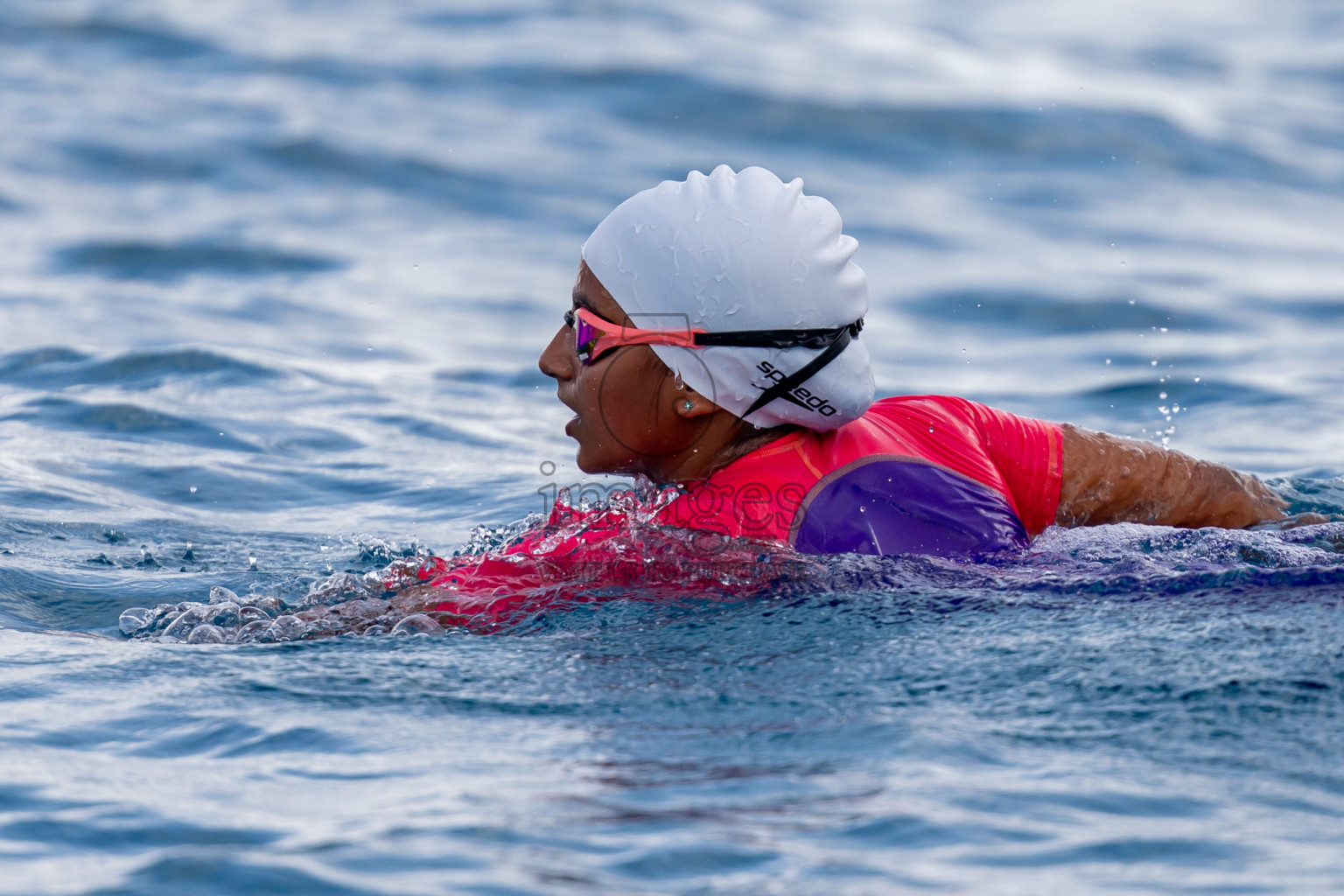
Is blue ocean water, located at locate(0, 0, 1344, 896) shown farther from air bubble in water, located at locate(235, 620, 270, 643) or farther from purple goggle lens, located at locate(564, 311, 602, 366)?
purple goggle lens, located at locate(564, 311, 602, 366)

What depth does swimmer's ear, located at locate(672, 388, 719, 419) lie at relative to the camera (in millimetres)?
4277

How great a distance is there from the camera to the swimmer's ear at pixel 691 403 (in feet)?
14.0

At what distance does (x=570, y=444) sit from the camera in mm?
8812

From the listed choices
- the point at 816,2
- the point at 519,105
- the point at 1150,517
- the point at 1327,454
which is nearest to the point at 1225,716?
the point at 1150,517

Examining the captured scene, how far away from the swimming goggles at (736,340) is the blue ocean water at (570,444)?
53 cm

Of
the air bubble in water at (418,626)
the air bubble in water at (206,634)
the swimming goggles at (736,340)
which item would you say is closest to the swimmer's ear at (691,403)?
the swimming goggles at (736,340)

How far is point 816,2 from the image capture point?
796 inches

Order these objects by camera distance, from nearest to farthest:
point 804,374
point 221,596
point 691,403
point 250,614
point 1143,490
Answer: point 804,374 < point 691,403 < point 250,614 < point 1143,490 < point 221,596

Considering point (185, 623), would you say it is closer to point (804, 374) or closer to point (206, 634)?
point (206, 634)

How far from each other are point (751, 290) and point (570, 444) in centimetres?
467

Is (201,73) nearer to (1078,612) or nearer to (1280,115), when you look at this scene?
(1280,115)

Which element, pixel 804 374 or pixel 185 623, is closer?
pixel 804 374

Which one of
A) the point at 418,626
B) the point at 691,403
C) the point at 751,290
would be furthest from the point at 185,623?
the point at 751,290

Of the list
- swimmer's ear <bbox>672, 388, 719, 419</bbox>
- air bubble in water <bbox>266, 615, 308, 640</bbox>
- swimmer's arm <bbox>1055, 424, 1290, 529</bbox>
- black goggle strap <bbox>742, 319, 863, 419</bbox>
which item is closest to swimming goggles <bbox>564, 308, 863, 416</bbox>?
black goggle strap <bbox>742, 319, 863, 419</bbox>
